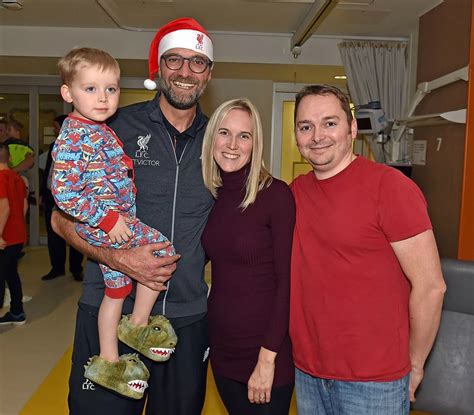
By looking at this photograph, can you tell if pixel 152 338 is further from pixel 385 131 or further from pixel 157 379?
pixel 385 131

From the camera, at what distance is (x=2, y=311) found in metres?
5.16

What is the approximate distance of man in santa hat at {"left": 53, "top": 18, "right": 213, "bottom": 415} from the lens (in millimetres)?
1925

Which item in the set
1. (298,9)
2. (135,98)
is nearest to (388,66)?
(298,9)

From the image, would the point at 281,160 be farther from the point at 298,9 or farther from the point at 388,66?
the point at 298,9

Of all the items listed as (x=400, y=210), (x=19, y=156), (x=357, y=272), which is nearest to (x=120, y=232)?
(x=357, y=272)

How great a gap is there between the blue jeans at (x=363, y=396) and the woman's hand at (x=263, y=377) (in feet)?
0.53

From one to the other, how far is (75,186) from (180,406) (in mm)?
948

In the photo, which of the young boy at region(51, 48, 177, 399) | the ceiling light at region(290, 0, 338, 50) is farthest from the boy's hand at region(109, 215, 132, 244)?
the ceiling light at region(290, 0, 338, 50)

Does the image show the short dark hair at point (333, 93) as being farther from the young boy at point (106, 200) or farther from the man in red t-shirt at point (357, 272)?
the young boy at point (106, 200)

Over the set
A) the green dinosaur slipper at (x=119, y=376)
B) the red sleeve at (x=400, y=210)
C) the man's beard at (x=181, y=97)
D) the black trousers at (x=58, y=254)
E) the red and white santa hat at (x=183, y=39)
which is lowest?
the black trousers at (x=58, y=254)

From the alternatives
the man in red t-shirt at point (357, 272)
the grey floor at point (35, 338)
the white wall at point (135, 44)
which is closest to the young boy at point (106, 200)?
the man in red t-shirt at point (357, 272)

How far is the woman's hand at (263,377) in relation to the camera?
1.76 meters

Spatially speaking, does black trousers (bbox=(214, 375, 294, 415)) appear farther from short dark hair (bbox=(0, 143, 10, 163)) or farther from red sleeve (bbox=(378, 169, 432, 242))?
short dark hair (bbox=(0, 143, 10, 163))

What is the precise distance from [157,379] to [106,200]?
0.75m
